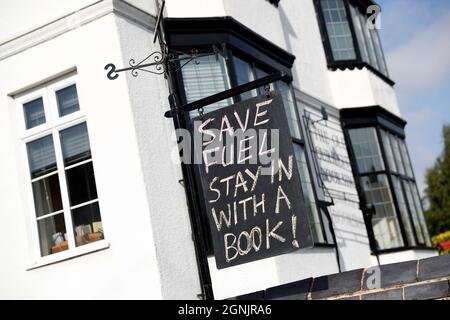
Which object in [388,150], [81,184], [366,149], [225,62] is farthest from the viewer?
[388,150]

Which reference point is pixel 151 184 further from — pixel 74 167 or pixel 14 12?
pixel 14 12

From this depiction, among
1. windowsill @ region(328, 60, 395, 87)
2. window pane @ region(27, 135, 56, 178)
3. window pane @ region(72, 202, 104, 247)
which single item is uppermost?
windowsill @ region(328, 60, 395, 87)

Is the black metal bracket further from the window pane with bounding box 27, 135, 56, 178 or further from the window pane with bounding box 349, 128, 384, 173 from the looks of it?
the window pane with bounding box 349, 128, 384, 173

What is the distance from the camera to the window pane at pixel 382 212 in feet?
48.2

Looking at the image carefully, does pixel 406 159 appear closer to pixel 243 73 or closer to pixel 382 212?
pixel 382 212

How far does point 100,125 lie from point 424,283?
4573mm

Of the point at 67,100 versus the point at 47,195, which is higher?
the point at 67,100

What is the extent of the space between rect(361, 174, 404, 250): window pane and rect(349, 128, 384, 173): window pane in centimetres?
23

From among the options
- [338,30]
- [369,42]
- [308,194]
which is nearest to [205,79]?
[308,194]

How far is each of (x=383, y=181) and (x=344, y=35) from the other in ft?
10.8

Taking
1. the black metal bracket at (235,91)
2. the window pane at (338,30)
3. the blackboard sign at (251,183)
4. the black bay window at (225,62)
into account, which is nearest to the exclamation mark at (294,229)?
the blackboard sign at (251,183)

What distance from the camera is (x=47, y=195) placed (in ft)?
30.2

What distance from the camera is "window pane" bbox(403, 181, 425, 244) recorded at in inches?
612

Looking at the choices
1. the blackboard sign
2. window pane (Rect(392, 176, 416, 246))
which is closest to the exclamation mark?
the blackboard sign
